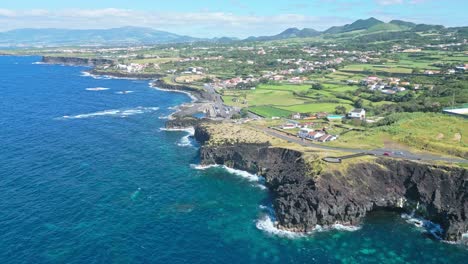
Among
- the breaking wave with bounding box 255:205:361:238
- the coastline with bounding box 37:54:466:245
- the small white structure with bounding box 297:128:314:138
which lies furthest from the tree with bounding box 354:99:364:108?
the breaking wave with bounding box 255:205:361:238

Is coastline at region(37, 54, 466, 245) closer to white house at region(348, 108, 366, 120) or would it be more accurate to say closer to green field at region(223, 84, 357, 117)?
white house at region(348, 108, 366, 120)

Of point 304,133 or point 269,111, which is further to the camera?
point 269,111

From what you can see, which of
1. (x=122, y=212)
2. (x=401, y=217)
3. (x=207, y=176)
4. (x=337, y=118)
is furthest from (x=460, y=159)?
(x=122, y=212)

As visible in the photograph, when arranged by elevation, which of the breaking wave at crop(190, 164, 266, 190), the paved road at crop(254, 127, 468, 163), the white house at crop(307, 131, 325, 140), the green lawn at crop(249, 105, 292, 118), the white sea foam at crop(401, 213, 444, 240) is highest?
the white house at crop(307, 131, 325, 140)

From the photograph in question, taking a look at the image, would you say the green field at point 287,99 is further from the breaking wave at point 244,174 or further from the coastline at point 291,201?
the breaking wave at point 244,174

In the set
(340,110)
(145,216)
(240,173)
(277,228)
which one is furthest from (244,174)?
(340,110)

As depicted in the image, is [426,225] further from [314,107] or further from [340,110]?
[314,107]

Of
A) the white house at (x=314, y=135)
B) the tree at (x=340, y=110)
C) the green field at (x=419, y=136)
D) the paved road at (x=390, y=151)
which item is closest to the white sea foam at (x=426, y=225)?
the paved road at (x=390, y=151)
